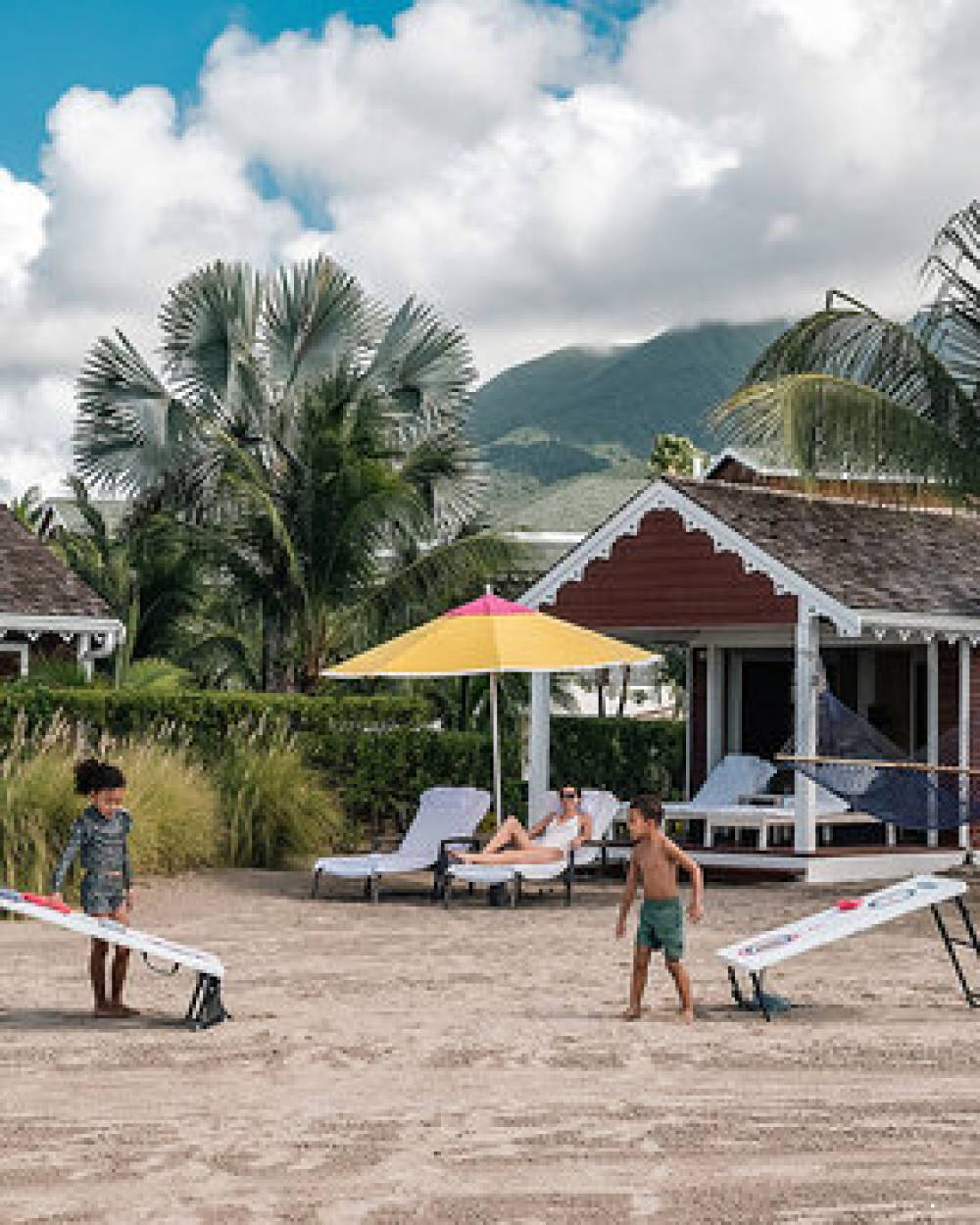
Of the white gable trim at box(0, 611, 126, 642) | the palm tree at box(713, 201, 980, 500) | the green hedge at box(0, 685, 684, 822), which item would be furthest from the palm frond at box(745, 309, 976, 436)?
the white gable trim at box(0, 611, 126, 642)

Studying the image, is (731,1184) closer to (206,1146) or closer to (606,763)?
(206,1146)

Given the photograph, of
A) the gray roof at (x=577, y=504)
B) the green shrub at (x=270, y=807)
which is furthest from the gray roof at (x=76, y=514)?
the green shrub at (x=270, y=807)

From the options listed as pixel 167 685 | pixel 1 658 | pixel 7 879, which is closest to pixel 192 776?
pixel 7 879

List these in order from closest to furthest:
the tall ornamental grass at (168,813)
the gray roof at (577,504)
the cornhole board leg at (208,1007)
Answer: the cornhole board leg at (208,1007) < the tall ornamental grass at (168,813) < the gray roof at (577,504)

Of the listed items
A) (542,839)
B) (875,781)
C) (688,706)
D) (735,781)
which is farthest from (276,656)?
(875,781)

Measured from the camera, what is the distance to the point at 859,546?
20.4 m

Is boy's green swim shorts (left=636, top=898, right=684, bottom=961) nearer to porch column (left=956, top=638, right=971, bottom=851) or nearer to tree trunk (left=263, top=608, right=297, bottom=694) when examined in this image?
porch column (left=956, top=638, right=971, bottom=851)

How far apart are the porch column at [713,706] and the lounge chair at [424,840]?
5.42m

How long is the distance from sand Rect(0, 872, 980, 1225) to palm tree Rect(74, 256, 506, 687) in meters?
12.2

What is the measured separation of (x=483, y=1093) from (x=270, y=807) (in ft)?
34.8

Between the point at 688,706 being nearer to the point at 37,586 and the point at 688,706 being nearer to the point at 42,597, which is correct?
the point at 42,597

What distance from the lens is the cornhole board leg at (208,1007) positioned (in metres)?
9.83

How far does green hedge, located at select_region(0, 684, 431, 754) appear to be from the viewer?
18484 millimetres

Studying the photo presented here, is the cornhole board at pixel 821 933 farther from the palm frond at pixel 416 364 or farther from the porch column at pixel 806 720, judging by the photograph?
the palm frond at pixel 416 364
